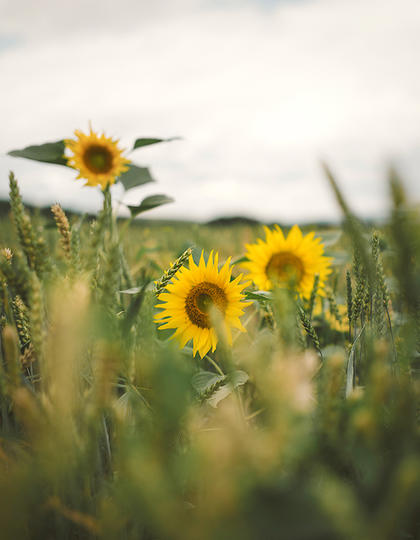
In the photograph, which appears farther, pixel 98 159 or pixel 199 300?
pixel 199 300

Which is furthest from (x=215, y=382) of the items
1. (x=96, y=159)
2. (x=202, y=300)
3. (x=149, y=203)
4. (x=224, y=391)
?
(x=96, y=159)

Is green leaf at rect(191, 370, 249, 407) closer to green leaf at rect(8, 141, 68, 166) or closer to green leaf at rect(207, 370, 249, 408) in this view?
green leaf at rect(207, 370, 249, 408)

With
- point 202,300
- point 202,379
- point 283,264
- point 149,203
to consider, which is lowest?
point 202,379

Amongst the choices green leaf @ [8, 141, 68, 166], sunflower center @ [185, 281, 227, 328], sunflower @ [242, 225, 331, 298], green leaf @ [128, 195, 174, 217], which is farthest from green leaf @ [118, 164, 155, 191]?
sunflower @ [242, 225, 331, 298]

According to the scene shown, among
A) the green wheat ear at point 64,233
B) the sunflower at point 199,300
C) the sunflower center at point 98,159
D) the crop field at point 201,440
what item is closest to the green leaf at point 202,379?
the sunflower at point 199,300

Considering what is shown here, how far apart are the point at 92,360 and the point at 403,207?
44cm

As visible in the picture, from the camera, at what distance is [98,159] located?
101cm

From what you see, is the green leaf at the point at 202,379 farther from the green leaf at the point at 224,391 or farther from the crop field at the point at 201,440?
the crop field at the point at 201,440

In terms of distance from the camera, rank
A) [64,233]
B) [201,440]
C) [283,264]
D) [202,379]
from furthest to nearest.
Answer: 1. [283,264]
2. [202,379]
3. [64,233]
4. [201,440]

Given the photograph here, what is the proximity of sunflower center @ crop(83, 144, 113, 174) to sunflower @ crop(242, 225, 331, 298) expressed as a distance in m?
0.74

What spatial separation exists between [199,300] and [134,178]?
1.39 ft

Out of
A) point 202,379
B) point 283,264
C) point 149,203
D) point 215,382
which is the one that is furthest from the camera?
point 283,264

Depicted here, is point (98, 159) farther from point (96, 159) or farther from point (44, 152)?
point (44, 152)

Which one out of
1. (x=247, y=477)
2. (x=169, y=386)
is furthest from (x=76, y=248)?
(x=247, y=477)
